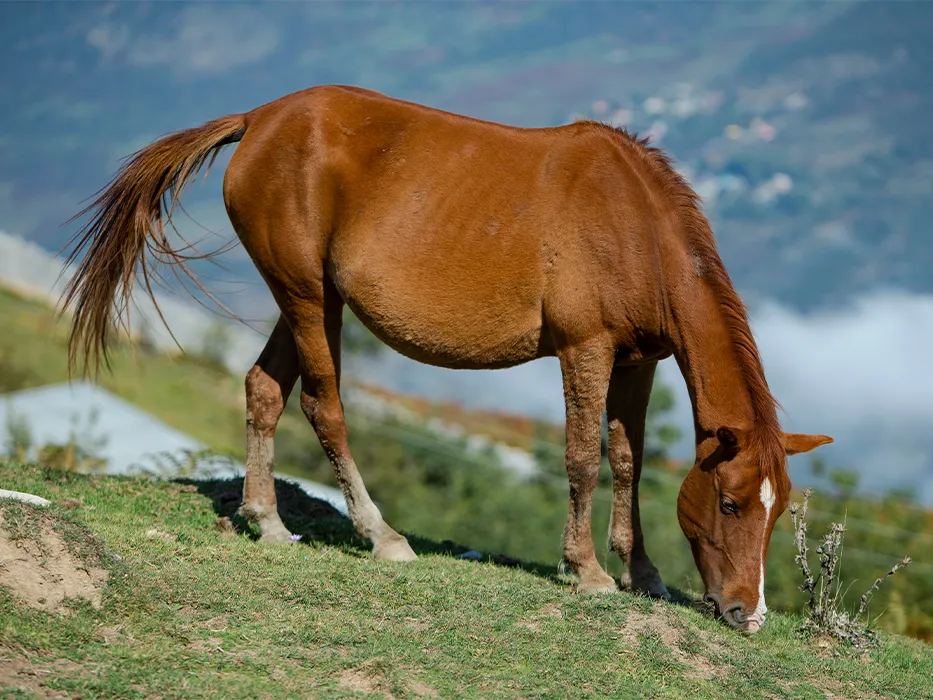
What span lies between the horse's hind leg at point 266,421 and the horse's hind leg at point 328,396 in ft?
1.05

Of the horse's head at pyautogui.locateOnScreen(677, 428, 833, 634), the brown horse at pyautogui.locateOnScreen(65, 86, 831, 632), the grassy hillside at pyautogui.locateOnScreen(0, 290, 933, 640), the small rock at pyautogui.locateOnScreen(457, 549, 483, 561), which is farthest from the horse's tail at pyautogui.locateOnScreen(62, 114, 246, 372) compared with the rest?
the grassy hillside at pyautogui.locateOnScreen(0, 290, 933, 640)

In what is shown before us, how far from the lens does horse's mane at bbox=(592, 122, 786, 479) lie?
17.6 ft

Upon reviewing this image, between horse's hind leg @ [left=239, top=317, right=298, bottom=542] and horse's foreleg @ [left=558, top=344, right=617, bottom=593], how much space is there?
2.00 m

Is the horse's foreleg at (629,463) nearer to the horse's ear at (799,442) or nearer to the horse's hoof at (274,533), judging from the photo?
the horse's ear at (799,442)

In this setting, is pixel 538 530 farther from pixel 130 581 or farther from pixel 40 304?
pixel 130 581

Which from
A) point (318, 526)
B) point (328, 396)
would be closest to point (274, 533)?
point (318, 526)

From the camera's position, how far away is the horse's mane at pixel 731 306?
5363 millimetres

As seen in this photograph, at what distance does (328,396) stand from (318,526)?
4.01 ft

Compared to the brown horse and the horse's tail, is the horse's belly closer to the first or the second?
the brown horse

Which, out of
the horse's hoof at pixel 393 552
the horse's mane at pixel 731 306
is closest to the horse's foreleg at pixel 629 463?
the horse's mane at pixel 731 306

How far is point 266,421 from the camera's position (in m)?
6.66

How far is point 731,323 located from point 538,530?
20.5 metres

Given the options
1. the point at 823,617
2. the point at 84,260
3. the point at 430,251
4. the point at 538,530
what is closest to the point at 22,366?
the point at 538,530

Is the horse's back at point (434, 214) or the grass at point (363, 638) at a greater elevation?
the horse's back at point (434, 214)
